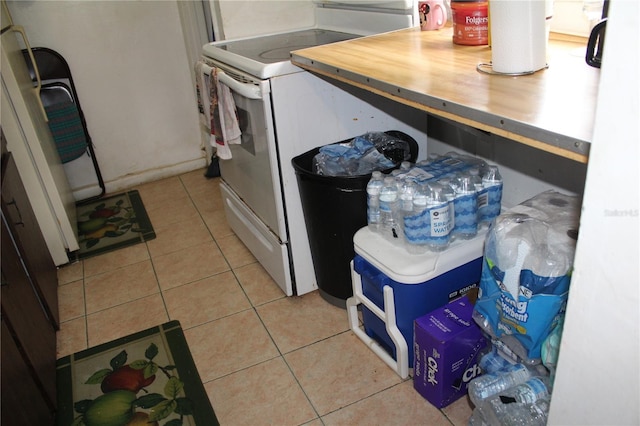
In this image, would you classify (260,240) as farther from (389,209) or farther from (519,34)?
(519,34)

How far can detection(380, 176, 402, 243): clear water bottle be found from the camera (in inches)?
59.8

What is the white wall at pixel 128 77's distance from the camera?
2.83 meters

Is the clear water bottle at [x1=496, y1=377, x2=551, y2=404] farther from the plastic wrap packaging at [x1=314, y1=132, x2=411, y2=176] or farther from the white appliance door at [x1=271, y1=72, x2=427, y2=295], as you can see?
the white appliance door at [x1=271, y1=72, x2=427, y2=295]

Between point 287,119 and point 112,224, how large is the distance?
1.50 m

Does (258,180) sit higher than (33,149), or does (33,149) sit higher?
(33,149)

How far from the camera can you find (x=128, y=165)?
3.25m

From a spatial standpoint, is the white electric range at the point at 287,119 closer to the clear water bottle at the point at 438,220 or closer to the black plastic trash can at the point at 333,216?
the black plastic trash can at the point at 333,216

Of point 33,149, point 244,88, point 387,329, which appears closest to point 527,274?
point 387,329

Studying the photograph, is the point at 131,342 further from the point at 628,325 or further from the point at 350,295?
the point at 628,325

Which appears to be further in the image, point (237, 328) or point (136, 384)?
point (237, 328)

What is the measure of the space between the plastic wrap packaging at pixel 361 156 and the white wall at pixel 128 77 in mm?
1698

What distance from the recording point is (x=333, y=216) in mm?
1729

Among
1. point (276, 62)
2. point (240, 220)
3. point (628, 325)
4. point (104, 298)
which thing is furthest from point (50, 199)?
point (628, 325)

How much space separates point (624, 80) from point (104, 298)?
204 cm
